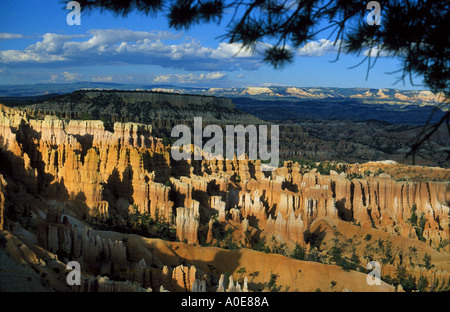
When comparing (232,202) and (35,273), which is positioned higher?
(35,273)

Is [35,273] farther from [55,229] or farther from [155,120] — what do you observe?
[155,120]

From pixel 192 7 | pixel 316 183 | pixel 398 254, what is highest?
pixel 192 7

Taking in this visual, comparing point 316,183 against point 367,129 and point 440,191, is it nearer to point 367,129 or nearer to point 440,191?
point 440,191

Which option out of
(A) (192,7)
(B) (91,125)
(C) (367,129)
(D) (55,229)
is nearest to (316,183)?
(B) (91,125)
